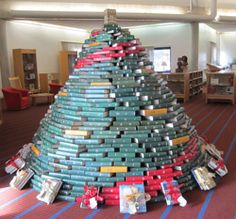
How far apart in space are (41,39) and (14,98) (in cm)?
349

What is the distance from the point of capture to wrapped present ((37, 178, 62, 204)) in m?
2.85

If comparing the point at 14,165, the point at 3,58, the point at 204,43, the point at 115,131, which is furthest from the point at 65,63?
the point at 115,131

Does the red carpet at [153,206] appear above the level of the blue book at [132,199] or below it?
below

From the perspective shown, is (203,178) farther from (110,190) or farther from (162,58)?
(162,58)

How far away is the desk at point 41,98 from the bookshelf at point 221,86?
529 centimetres

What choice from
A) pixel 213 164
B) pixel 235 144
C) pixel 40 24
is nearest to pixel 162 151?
pixel 213 164

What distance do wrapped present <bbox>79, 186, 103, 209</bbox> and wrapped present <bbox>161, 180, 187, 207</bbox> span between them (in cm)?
65

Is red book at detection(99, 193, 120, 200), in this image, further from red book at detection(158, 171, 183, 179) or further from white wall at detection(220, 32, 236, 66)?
white wall at detection(220, 32, 236, 66)

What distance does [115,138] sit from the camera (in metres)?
2.97

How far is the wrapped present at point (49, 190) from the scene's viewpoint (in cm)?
285

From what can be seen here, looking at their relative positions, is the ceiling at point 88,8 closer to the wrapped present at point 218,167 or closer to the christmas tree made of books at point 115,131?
the christmas tree made of books at point 115,131

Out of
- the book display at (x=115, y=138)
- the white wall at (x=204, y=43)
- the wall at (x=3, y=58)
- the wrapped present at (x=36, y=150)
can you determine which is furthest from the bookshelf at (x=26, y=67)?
the white wall at (x=204, y=43)

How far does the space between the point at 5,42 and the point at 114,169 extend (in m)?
7.84

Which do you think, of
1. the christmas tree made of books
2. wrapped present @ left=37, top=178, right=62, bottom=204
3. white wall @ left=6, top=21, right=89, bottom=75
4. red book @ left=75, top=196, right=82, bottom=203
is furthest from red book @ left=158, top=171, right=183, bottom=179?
white wall @ left=6, top=21, right=89, bottom=75
